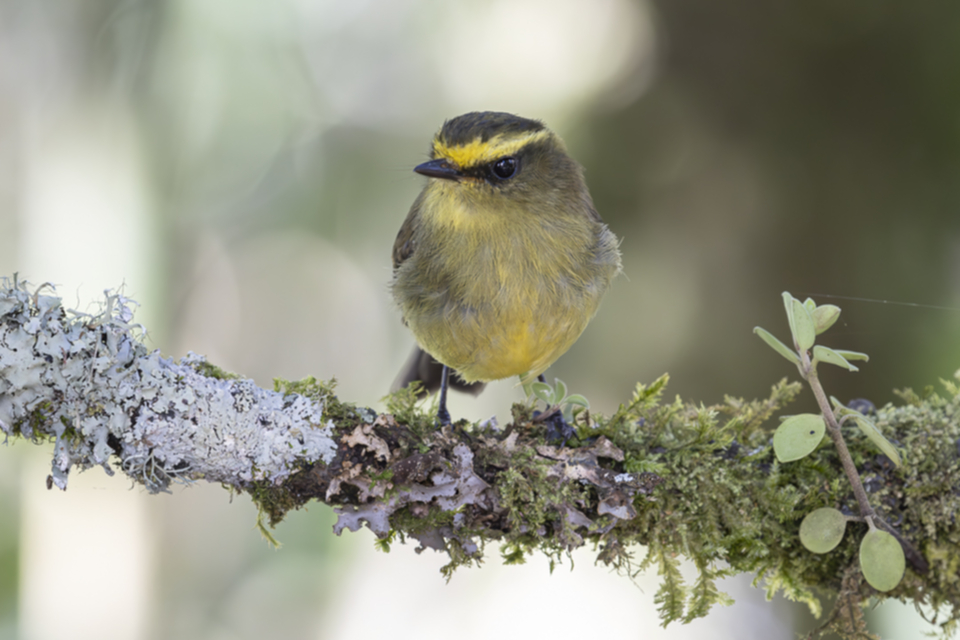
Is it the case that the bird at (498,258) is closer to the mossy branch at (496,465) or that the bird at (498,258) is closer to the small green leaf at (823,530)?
the mossy branch at (496,465)

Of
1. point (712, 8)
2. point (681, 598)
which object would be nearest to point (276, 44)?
point (712, 8)

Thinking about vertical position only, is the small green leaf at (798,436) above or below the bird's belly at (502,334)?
below

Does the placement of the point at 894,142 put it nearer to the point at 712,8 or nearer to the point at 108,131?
the point at 712,8

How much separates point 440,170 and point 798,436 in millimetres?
1444

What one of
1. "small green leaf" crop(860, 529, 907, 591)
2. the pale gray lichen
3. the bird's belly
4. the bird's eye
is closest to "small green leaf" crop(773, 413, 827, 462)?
"small green leaf" crop(860, 529, 907, 591)

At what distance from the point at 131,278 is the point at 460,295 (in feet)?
8.76

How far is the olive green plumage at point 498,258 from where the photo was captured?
2.54 metres

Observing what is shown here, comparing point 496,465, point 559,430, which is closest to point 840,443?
point 559,430

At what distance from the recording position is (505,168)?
2.60 metres

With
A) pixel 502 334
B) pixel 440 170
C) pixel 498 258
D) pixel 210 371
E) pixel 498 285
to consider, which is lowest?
pixel 210 371

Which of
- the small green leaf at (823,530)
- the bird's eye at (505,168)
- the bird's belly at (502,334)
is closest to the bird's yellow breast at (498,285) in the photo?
the bird's belly at (502,334)

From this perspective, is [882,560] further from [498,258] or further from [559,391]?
[498,258]

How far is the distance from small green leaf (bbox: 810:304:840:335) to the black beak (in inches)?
50.2

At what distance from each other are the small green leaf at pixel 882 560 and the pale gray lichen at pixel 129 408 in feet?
4.65
